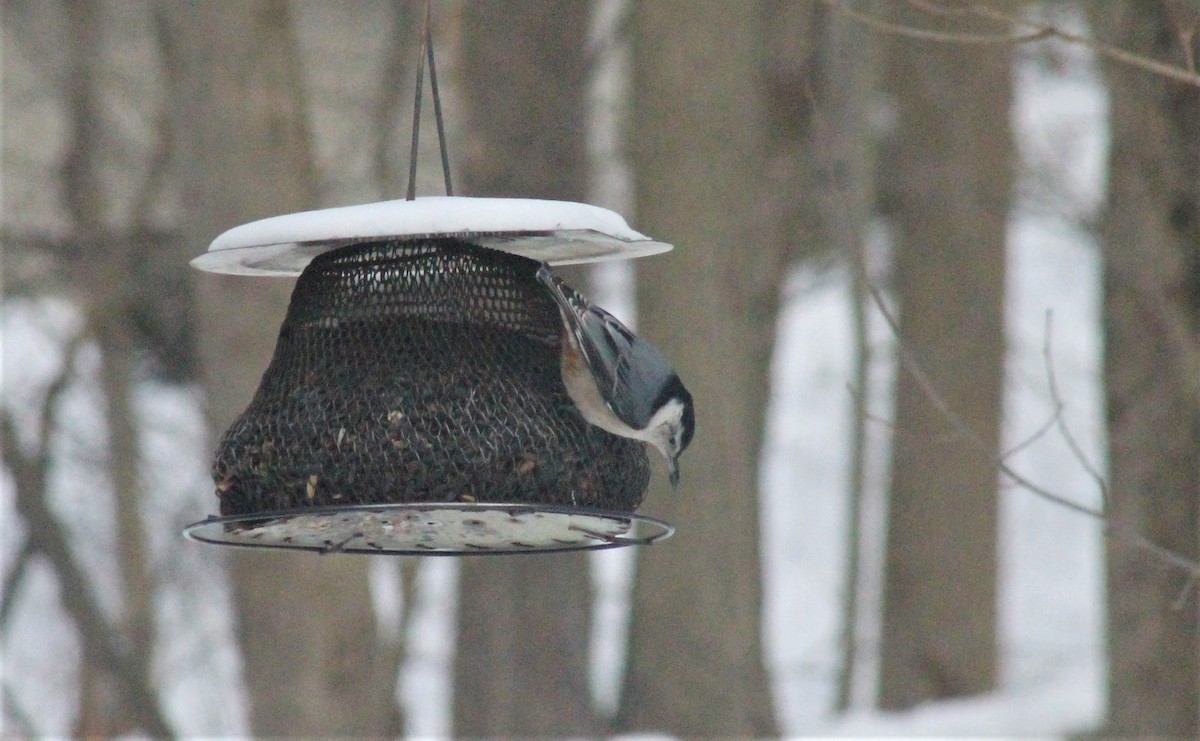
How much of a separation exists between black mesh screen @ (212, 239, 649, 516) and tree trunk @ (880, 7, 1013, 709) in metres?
7.28

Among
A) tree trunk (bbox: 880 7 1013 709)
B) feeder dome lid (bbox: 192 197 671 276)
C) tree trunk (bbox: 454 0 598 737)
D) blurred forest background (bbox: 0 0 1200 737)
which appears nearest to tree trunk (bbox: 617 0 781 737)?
blurred forest background (bbox: 0 0 1200 737)

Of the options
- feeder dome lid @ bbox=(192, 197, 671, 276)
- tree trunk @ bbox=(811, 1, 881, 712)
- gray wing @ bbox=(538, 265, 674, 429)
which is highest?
tree trunk @ bbox=(811, 1, 881, 712)

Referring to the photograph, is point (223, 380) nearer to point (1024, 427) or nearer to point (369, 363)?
point (369, 363)

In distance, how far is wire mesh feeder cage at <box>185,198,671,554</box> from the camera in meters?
2.91

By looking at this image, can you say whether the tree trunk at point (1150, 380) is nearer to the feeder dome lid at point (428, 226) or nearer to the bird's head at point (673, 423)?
the bird's head at point (673, 423)

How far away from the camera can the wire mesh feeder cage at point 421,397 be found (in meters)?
2.91

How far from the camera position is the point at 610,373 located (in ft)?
Result: 10.5

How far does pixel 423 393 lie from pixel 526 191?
4.84m

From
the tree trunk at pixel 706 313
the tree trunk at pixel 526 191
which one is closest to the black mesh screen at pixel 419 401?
the tree trunk at pixel 706 313

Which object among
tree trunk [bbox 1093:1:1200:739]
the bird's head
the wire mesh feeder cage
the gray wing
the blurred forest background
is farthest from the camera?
the blurred forest background

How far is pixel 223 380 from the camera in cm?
636

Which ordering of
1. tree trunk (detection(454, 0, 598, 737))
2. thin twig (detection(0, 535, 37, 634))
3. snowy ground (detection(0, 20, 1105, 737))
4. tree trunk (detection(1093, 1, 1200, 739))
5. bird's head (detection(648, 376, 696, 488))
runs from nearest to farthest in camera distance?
bird's head (detection(648, 376, 696, 488)) → tree trunk (detection(1093, 1, 1200, 739)) → tree trunk (detection(454, 0, 598, 737)) → thin twig (detection(0, 535, 37, 634)) → snowy ground (detection(0, 20, 1105, 737))

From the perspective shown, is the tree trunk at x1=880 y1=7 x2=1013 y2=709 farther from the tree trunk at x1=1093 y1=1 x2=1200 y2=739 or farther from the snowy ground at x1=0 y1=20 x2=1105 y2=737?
the tree trunk at x1=1093 y1=1 x2=1200 y2=739

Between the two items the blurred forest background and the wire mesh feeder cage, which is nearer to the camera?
the wire mesh feeder cage
